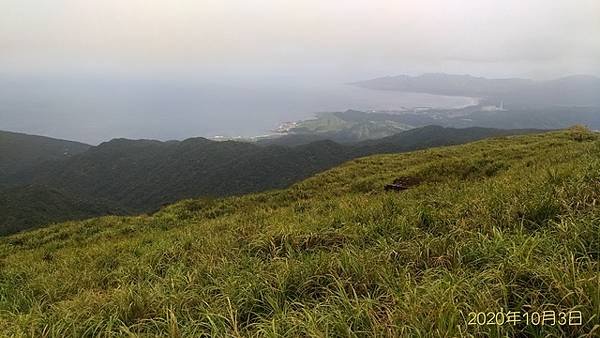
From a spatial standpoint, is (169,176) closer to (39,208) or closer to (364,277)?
(39,208)

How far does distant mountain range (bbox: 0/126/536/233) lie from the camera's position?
8590 centimetres

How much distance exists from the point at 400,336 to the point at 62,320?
3.77 meters

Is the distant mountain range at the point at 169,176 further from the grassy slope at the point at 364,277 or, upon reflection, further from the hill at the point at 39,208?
the grassy slope at the point at 364,277

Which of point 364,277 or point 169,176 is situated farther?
point 169,176

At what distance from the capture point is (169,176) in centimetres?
15988

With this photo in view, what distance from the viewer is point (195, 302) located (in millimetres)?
4941

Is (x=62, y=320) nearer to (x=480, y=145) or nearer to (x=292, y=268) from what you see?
(x=292, y=268)

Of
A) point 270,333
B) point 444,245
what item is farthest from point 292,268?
point 444,245

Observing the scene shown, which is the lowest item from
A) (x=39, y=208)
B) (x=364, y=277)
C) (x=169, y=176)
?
(x=169, y=176)

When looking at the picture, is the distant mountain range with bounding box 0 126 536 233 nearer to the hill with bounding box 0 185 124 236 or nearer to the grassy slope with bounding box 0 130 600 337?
the hill with bounding box 0 185 124 236

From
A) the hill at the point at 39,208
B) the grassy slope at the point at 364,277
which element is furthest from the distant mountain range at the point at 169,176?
the grassy slope at the point at 364,277

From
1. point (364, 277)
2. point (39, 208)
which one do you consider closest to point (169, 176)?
point (39, 208)

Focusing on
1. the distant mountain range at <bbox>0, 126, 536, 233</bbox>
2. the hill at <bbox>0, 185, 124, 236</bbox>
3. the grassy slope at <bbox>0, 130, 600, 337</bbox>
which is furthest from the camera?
the distant mountain range at <bbox>0, 126, 536, 233</bbox>

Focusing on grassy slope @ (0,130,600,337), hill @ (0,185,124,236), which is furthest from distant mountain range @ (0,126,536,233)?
grassy slope @ (0,130,600,337)
